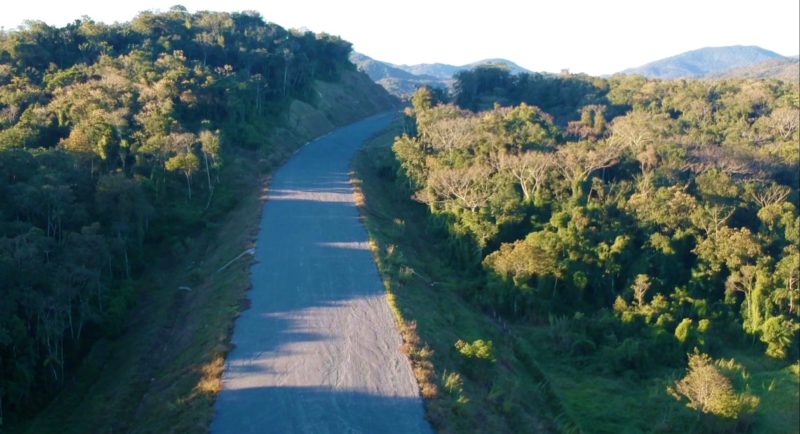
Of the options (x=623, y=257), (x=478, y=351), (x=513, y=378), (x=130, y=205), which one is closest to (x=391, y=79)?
(x=623, y=257)

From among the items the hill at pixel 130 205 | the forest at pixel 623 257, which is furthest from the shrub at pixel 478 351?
the hill at pixel 130 205

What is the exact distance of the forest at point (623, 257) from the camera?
20.8 m

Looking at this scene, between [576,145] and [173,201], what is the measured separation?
2260 cm

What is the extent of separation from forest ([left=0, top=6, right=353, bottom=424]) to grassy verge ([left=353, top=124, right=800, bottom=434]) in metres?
9.90

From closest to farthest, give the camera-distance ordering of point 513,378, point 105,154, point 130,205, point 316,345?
point 316,345
point 513,378
point 130,205
point 105,154

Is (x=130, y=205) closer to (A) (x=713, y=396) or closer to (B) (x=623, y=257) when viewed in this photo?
(B) (x=623, y=257)

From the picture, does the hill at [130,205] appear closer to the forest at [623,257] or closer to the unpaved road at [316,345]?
the unpaved road at [316,345]

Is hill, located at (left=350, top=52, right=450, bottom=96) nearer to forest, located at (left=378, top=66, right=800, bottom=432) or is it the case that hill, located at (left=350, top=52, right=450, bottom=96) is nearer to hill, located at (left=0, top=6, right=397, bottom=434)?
hill, located at (left=0, top=6, right=397, bottom=434)

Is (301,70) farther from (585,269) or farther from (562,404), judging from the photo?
(562,404)

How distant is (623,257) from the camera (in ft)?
92.7

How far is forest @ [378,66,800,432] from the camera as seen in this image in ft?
68.1

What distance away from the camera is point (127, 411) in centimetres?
1579

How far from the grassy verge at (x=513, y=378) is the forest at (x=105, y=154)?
990 centimetres

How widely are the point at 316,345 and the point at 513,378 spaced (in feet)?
21.2
